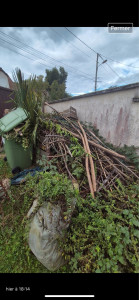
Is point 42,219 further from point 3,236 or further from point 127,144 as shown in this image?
point 127,144

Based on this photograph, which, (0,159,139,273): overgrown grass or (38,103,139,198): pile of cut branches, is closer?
(0,159,139,273): overgrown grass

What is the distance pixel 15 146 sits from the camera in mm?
2297

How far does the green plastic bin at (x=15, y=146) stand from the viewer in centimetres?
225

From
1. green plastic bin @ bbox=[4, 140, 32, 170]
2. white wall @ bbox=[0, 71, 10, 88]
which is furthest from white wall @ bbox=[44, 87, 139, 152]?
white wall @ bbox=[0, 71, 10, 88]

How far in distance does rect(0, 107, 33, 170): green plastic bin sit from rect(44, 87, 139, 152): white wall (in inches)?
92.6

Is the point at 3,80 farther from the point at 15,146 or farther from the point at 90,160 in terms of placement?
the point at 90,160

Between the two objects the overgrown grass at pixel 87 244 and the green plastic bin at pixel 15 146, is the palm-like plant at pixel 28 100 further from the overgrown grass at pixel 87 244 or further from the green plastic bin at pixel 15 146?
the overgrown grass at pixel 87 244

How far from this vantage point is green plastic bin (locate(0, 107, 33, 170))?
2.25m

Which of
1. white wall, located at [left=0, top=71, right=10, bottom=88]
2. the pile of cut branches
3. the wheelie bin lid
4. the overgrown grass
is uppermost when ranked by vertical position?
white wall, located at [left=0, top=71, right=10, bottom=88]

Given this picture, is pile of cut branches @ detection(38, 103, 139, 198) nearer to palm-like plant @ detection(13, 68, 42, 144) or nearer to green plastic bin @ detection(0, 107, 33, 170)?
palm-like plant @ detection(13, 68, 42, 144)

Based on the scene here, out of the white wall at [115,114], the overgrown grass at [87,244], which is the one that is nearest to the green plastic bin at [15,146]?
the overgrown grass at [87,244]

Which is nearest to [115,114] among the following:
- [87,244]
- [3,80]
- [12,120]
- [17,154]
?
[12,120]

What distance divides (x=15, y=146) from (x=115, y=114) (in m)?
2.89
